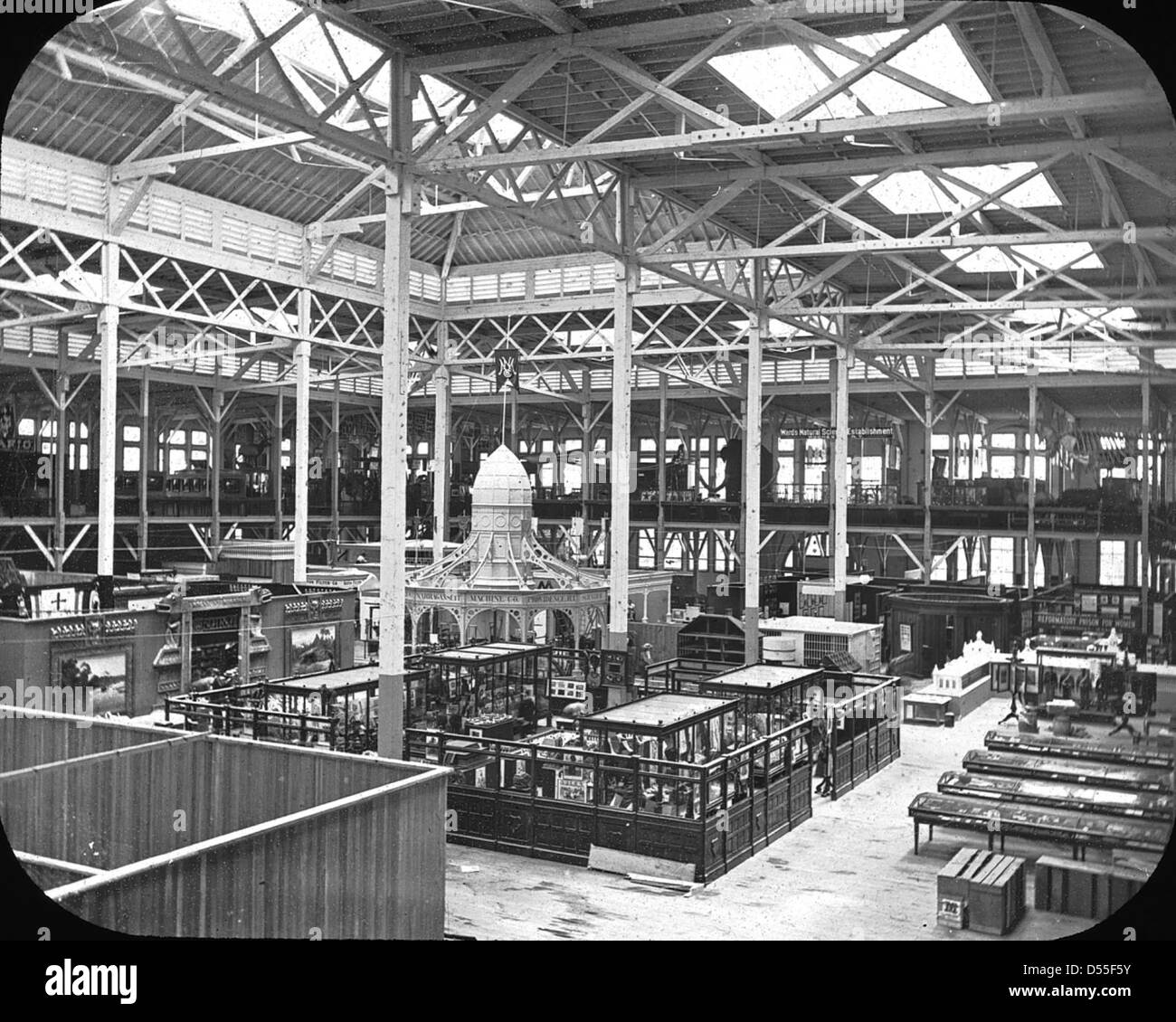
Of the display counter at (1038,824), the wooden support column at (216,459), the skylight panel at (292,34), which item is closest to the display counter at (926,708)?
the display counter at (1038,824)

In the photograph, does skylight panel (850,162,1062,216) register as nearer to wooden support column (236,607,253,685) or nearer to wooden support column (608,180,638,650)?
Result: wooden support column (608,180,638,650)

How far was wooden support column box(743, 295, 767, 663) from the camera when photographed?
78.0ft

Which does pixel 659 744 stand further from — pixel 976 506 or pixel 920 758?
pixel 976 506

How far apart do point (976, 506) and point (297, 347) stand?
2144 centimetres

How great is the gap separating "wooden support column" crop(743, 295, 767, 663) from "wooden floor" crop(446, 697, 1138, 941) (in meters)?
8.45

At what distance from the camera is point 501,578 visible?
81.2ft

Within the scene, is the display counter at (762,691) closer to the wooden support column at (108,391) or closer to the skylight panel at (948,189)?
the skylight panel at (948,189)

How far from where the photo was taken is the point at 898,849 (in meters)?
14.0

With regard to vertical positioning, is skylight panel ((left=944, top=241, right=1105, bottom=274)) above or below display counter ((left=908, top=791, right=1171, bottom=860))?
above

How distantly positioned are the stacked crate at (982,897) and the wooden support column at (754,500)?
39.4 ft

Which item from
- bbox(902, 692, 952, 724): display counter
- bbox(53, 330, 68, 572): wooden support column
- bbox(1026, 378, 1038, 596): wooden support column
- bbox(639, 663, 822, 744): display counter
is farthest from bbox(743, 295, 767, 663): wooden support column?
bbox(53, 330, 68, 572): wooden support column

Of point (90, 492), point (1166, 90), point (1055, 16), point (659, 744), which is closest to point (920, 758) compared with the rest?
point (659, 744)

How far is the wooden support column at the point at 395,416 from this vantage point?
45.0ft
